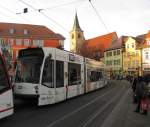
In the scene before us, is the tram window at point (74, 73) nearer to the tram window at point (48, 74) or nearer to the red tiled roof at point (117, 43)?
the tram window at point (48, 74)

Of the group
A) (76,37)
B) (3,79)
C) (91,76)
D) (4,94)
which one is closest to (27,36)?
(76,37)

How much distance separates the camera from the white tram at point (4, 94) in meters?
10.2

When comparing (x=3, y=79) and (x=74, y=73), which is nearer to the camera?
(x=3, y=79)

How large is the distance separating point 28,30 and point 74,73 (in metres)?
67.9

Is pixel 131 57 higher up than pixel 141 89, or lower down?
higher up

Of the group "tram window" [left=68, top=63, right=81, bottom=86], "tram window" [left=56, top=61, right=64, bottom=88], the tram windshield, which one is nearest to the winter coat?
"tram window" [left=56, top=61, right=64, bottom=88]

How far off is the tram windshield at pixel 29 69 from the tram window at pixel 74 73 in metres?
3.62

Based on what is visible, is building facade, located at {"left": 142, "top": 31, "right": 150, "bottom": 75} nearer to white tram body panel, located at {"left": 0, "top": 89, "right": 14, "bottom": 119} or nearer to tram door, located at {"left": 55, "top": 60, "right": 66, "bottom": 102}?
tram door, located at {"left": 55, "top": 60, "right": 66, "bottom": 102}

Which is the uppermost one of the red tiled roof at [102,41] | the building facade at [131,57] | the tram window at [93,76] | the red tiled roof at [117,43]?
the red tiled roof at [102,41]

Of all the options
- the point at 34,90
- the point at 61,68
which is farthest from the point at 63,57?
the point at 34,90

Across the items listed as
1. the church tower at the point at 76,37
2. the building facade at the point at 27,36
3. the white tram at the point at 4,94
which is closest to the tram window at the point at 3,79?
the white tram at the point at 4,94

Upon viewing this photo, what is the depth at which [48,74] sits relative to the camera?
14.7m

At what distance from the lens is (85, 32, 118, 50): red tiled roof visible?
9969cm

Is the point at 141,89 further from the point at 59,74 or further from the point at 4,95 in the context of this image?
the point at 4,95
